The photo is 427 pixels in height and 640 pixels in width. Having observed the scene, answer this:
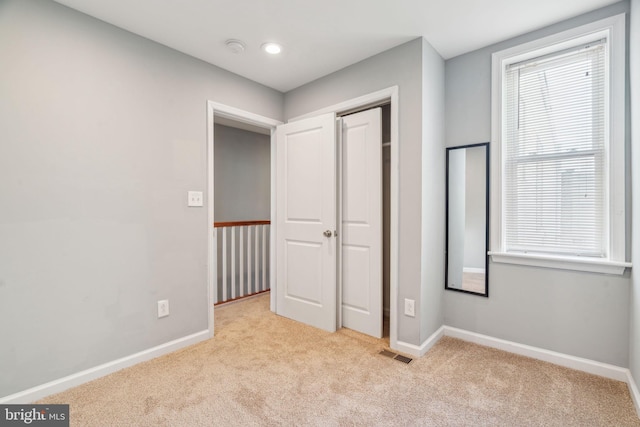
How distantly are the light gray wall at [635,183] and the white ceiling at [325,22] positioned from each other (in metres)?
0.33

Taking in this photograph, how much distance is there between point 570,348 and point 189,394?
257cm

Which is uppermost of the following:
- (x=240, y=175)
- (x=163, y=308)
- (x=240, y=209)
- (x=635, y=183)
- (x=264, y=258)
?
(x=240, y=175)

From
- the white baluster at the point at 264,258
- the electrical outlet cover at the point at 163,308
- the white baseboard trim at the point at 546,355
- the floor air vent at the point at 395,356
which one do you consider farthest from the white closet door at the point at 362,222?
the white baluster at the point at 264,258

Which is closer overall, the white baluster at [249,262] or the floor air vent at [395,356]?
the floor air vent at [395,356]

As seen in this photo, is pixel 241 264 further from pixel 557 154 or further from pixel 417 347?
pixel 557 154

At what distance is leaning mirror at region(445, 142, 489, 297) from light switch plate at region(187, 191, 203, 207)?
7.03 feet

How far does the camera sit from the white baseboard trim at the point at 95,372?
67.6 inches

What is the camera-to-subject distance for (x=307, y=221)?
2.94 m

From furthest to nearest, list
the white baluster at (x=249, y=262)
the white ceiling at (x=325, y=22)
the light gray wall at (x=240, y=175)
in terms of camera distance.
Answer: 1. the light gray wall at (x=240, y=175)
2. the white baluster at (x=249, y=262)
3. the white ceiling at (x=325, y=22)

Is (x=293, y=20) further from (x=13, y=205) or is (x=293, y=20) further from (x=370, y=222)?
(x=13, y=205)

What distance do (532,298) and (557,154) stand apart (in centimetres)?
108

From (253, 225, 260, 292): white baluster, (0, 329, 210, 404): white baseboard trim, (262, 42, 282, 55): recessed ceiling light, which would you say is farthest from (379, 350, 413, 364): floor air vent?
(262, 42, 282, 55): recessed ceiling light

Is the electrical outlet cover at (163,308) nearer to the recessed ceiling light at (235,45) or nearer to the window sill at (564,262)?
the recessed ceiling light at (235,45)

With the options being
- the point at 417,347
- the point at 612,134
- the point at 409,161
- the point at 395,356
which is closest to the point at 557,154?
the point at 612,134
